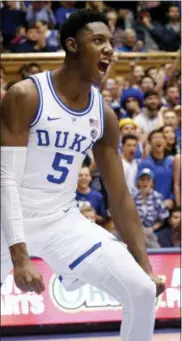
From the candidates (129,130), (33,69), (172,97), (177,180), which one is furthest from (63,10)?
(177,180)

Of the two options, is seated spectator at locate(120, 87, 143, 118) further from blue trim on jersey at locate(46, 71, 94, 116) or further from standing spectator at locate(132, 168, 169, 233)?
blue trim on jersey at locate(46, 71, 94, 116)

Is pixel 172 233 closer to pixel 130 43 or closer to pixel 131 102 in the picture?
pixel 131 102

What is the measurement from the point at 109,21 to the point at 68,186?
686 cm

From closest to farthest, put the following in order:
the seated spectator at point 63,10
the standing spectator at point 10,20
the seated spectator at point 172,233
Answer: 1. the seated spectator at point 172,233
2. the standing spectator at point 10,20
3. the seated spectator at point 63,10

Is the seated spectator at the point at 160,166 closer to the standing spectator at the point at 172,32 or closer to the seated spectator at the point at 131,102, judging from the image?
the seated spectator at the point at 131,102

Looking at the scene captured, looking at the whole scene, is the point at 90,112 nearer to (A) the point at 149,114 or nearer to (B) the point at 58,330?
(B) the point at 58,330

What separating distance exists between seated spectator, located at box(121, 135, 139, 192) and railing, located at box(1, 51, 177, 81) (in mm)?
2934

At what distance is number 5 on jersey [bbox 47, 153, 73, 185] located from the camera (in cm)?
363

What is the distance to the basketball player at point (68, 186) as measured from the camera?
341cm

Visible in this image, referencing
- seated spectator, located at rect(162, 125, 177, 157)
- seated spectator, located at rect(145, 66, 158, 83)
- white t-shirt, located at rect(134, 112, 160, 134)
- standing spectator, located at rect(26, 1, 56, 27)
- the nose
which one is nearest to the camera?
the nose

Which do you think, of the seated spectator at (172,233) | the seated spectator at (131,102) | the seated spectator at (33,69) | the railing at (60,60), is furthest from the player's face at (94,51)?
the railing at (60,60)

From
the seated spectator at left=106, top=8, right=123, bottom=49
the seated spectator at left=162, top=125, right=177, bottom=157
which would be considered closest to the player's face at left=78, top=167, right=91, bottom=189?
the seated spectator at left=162, top=125, right=177, bottom=157

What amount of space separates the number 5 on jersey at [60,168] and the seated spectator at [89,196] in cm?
327

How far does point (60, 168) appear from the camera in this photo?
3.65 meters
